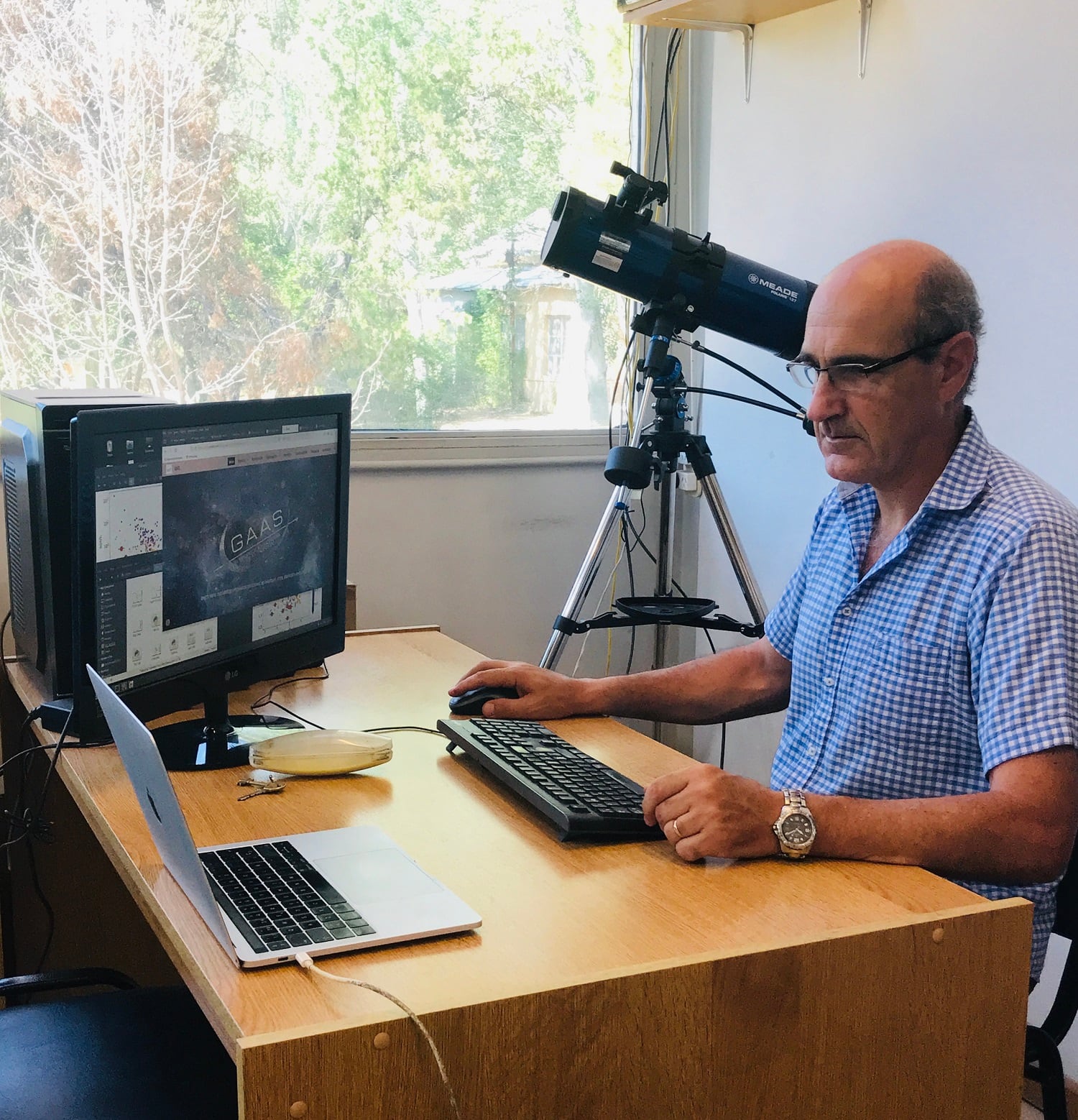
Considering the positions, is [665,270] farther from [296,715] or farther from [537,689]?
[296,715]

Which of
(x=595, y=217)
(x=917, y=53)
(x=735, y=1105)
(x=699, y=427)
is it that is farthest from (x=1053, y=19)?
(x=735, y=1105)

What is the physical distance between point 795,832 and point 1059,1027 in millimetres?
416

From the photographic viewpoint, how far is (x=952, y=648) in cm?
134

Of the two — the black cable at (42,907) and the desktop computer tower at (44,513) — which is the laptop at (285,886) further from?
the black cable at (42,907)

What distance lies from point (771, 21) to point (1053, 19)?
0.84m

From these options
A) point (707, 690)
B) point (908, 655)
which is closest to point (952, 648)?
point (908, 655)

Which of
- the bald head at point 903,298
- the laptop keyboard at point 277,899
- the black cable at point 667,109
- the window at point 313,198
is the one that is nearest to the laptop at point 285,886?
the laptop keyboard at point 277,899

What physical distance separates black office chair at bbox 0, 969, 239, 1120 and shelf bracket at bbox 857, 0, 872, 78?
2060 mm

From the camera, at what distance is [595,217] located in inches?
90.3

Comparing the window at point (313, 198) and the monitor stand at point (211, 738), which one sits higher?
the window at point (313, 198)

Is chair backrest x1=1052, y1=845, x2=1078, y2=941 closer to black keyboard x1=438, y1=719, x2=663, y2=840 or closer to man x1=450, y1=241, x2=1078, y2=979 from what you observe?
man x1=450, y1=241, x2=1078, y2=979

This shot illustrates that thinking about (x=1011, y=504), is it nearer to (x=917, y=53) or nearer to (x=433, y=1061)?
(x=433, y=1061)

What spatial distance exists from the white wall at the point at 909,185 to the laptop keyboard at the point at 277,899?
1.45 metres

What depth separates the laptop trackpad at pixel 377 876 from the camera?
40.9 inches
